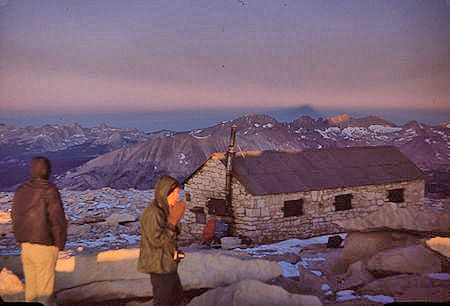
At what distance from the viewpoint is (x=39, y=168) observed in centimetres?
383

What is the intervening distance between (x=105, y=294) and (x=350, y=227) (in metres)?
5.24

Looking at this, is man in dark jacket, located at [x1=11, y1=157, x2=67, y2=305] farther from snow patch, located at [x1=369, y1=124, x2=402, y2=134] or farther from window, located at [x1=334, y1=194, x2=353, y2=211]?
snow patch, located at [x1=369, y1=124, x2=402, y2=134]

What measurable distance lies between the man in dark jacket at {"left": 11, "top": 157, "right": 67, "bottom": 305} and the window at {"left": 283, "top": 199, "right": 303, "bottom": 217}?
10971mm

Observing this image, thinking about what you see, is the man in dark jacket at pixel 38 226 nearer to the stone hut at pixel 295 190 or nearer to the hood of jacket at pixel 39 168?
the hood of jacket at pixel 39 168

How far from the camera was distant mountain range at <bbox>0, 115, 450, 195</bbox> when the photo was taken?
74625 millimetres

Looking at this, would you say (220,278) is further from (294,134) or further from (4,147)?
(4,147)

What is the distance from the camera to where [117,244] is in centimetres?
1303

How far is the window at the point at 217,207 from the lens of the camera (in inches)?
563

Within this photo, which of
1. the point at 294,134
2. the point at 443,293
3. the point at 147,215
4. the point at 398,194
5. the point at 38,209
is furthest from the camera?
the point at 294,134

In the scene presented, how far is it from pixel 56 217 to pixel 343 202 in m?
13.6

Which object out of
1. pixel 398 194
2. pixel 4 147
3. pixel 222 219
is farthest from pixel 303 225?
pixel 4 147

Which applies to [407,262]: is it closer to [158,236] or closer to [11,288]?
[158,236]

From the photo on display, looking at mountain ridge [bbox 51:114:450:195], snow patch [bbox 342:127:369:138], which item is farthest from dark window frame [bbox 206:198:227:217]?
snow patch [bbox 342:127:369:138]

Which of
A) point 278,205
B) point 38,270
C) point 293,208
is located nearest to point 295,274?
point 38,270
